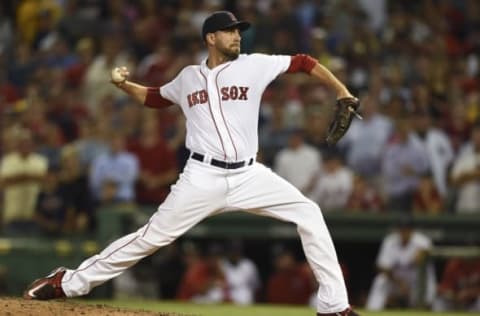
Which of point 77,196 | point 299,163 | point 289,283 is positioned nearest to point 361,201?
point 299,163

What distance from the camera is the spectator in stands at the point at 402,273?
12445mm

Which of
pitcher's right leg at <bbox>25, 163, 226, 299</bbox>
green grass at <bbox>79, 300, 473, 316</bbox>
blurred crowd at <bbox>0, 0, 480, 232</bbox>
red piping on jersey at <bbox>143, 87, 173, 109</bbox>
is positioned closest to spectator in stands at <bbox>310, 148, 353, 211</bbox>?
blurred crowd at <bbox>0, 0, 480, 232</bbox>

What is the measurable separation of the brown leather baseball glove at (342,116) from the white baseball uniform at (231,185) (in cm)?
42

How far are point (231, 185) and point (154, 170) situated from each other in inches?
236

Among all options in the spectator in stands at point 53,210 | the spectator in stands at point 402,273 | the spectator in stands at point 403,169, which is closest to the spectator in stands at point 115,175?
the spectator in stands at point 53,210

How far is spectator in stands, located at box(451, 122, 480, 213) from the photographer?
12945 mm

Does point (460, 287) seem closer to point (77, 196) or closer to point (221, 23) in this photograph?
point (77, 196)

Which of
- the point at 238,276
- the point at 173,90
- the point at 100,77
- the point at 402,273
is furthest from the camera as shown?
the point at 100,77

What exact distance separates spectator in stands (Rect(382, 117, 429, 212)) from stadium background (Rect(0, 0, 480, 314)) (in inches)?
5.0

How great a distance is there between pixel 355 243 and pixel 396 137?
47.5 inches

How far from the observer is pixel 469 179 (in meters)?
13.0

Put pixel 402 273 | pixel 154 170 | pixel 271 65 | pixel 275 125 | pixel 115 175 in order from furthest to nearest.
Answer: pixel 275 125, pixel 154 170, pixel 115 175, pixel 402 273, pixel 271 65

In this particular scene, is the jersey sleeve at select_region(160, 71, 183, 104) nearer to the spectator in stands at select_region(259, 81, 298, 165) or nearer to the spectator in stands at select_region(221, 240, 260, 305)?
the spectator in stands at select_region(221, 240, 260, 305)

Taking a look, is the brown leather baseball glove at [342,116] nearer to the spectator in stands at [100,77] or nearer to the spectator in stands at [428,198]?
the spectator in stands at [428,198]
